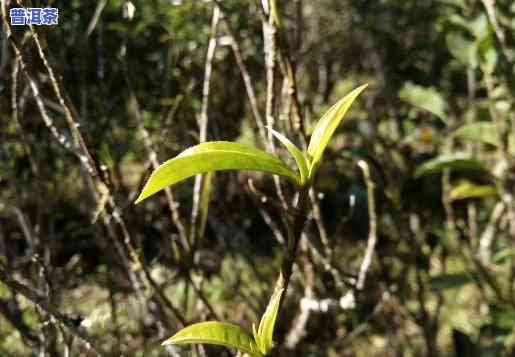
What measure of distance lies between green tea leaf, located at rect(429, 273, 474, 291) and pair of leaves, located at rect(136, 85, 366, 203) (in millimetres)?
1272

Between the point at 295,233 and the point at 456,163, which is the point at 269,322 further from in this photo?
the point at 456,163

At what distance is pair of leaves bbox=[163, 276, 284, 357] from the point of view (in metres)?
0.63

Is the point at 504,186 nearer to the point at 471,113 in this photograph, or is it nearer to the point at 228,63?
the point at 471,113

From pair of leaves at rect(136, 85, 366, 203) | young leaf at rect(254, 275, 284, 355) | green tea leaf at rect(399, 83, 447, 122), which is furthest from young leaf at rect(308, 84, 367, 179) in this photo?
green tea leaf at rect(399, 83, 447, 122)

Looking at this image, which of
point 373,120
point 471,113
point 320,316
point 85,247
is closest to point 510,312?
point 373,120

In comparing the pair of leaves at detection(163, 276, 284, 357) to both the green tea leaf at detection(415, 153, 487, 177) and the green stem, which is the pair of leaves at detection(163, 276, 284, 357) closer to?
the green stem

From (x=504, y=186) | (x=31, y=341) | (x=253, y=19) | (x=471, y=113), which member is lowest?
(x=31, y=341)

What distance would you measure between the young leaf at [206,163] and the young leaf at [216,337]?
155mm

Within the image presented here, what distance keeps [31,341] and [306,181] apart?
98 centimetres

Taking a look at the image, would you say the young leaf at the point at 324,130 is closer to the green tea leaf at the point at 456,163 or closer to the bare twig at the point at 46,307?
the bare twig at the point at 46,307

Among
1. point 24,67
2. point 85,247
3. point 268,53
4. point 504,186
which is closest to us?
point 24,67

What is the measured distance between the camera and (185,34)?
7.18 feet

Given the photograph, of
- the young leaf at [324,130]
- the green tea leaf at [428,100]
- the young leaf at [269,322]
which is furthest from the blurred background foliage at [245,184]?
the young leaf at [324,130]

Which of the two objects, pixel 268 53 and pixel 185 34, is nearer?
pixel 268 53
